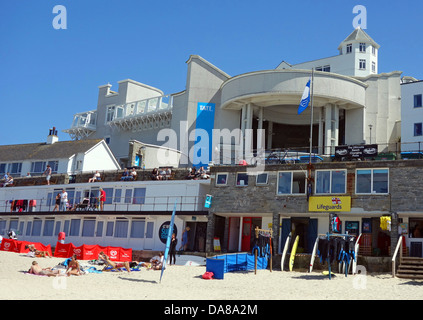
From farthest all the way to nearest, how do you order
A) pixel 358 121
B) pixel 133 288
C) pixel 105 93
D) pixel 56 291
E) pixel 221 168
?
pixel 105 93 < pixel 358 121 < pixel 221 168 < pixel 133 288 < pixel 56 291

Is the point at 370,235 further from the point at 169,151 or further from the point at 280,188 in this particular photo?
the point at 169,151

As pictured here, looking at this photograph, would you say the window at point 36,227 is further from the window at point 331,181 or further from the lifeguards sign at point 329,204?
the window at point 331,181

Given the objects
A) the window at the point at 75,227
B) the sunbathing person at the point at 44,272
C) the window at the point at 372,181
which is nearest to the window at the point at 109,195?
the window at the point at 75,227

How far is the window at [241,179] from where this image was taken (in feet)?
101

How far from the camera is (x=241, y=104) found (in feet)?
160

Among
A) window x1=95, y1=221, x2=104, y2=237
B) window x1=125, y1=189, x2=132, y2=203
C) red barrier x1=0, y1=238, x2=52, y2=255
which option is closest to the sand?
red barrier x1=0, y1=238, x2=52, y2=255

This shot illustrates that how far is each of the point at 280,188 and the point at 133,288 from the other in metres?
12.3

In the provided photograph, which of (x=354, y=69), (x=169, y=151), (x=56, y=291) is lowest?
(x=56, y=291)

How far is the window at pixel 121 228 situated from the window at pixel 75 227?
136 inches

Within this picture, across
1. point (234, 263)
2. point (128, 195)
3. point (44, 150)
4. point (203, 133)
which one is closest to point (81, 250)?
point (128, 195)

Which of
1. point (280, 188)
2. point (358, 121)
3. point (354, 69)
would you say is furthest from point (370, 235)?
point (354, 69)

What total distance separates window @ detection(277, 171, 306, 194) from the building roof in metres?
21.8

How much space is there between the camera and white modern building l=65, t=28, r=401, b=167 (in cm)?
4562

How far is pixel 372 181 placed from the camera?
1086 inches
